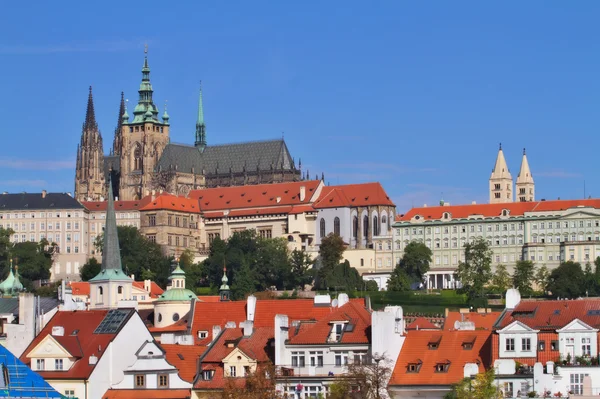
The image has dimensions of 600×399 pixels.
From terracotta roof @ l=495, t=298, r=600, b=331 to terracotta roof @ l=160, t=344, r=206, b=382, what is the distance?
12432mm

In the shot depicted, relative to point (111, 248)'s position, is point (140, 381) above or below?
below

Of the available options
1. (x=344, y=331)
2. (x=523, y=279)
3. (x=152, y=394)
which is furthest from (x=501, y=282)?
(x=152, y=394)

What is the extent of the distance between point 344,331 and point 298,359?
2.12m

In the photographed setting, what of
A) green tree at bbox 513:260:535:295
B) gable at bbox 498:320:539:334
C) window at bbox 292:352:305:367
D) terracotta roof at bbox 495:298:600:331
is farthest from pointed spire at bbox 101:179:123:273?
green tree at bbox 513:260:535:295

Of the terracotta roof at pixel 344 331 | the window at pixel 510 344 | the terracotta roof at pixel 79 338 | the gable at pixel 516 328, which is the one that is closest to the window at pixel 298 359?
the terracotta roof at pixel 344 331

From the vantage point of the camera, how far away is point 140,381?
228ft

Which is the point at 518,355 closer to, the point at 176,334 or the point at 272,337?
the point at 272,337

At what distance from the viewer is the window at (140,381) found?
2736 inches

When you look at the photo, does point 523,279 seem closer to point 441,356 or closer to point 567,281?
point 567,281

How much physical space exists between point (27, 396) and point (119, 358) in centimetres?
1516

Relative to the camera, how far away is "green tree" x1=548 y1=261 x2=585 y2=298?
180375 mm

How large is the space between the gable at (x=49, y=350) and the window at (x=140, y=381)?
3.54 metres

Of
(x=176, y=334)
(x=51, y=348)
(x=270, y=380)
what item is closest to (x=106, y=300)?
(x=176, y=334)

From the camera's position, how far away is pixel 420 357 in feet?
223
